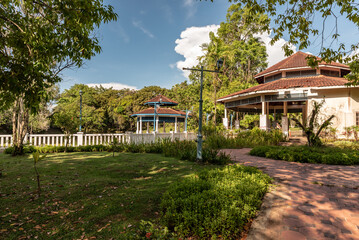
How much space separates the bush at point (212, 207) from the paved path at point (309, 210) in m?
0.21

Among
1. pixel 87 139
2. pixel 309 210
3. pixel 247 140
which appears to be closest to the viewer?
pixel 309 210

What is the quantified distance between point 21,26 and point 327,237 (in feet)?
20.7

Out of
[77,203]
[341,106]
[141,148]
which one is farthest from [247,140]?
[77,203]

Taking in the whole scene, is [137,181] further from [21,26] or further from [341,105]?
[341,105]

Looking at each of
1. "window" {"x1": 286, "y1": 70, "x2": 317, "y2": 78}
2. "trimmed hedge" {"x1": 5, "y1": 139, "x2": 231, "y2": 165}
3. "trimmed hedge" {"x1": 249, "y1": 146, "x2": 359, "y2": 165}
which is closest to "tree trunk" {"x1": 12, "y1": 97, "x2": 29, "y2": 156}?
"trimmed hedge" {"x1": 5, "y1": 139, "x2": 231, "y2": 165}

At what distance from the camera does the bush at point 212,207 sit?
2.41 meters

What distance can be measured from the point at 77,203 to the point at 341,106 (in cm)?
1825

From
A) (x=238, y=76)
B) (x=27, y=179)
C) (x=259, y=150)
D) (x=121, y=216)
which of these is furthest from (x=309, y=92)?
(x=238, y=76)

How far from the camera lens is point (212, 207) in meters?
2.68

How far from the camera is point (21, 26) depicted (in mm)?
3906

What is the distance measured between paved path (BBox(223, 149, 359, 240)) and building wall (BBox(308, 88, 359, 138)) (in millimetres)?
12185

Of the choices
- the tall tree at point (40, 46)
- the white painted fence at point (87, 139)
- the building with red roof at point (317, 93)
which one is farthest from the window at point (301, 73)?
the tall tree at point (40, 46)

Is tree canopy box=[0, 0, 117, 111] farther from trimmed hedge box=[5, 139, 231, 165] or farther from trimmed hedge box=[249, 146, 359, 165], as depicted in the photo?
trimmed hedge box=[249, 146, 359, 165]

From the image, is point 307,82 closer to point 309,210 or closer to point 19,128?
point 309,210
